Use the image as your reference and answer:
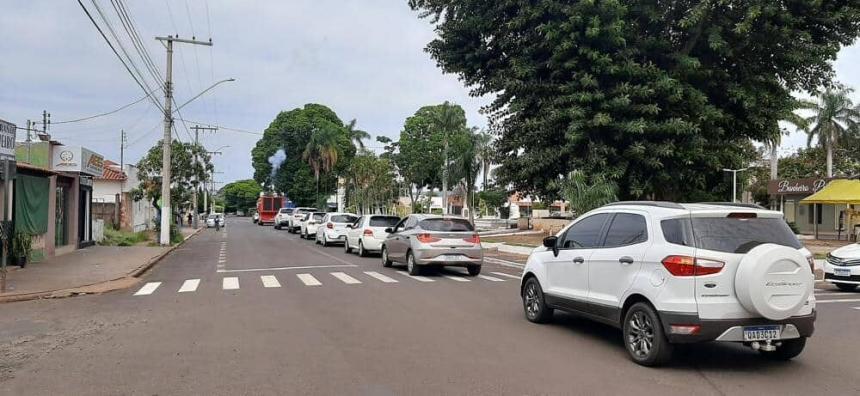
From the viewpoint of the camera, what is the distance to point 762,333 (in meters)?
6.35

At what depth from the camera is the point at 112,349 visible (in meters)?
7.54

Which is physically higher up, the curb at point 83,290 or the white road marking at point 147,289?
the curb at point 83,290

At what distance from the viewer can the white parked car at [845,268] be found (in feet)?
46.5

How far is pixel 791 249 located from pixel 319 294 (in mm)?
8363

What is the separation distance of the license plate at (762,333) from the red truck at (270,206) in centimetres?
6078

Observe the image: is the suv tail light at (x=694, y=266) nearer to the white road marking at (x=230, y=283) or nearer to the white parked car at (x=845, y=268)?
the white road marking at (x=230, y=283)

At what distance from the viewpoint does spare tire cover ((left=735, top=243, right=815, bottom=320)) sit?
20.2 ft

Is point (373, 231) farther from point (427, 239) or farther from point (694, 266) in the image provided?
point (694, 266)

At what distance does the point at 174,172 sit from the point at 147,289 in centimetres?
2470

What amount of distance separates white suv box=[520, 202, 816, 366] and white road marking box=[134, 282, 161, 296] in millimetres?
9315

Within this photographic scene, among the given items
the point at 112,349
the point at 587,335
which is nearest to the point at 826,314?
the point at 587,335

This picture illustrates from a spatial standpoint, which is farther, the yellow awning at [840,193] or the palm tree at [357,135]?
the palm tree at [357,135]

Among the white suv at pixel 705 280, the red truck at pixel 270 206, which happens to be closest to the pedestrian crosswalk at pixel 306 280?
the white suv at pixel 705 280

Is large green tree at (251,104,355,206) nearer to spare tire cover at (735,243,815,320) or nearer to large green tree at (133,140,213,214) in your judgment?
large green tree at (133,140,213,214)
